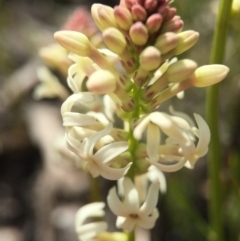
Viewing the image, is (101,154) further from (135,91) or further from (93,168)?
(135,91)

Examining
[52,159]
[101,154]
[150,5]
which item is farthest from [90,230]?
[52,159]

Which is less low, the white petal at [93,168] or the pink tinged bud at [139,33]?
the pink tinged bud at [139,33]

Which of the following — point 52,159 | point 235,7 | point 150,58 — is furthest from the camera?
point 52,159

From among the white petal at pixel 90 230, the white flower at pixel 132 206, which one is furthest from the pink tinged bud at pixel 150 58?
the white petal at pixel 90 230

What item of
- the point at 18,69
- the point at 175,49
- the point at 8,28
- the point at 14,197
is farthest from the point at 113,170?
the point at 8,28

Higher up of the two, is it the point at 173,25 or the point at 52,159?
the point at 173,25

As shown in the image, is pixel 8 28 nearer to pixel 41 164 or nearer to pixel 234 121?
pixel 41 164

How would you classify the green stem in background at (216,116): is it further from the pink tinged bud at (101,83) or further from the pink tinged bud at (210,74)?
the pink tinged bud at (101,83)
